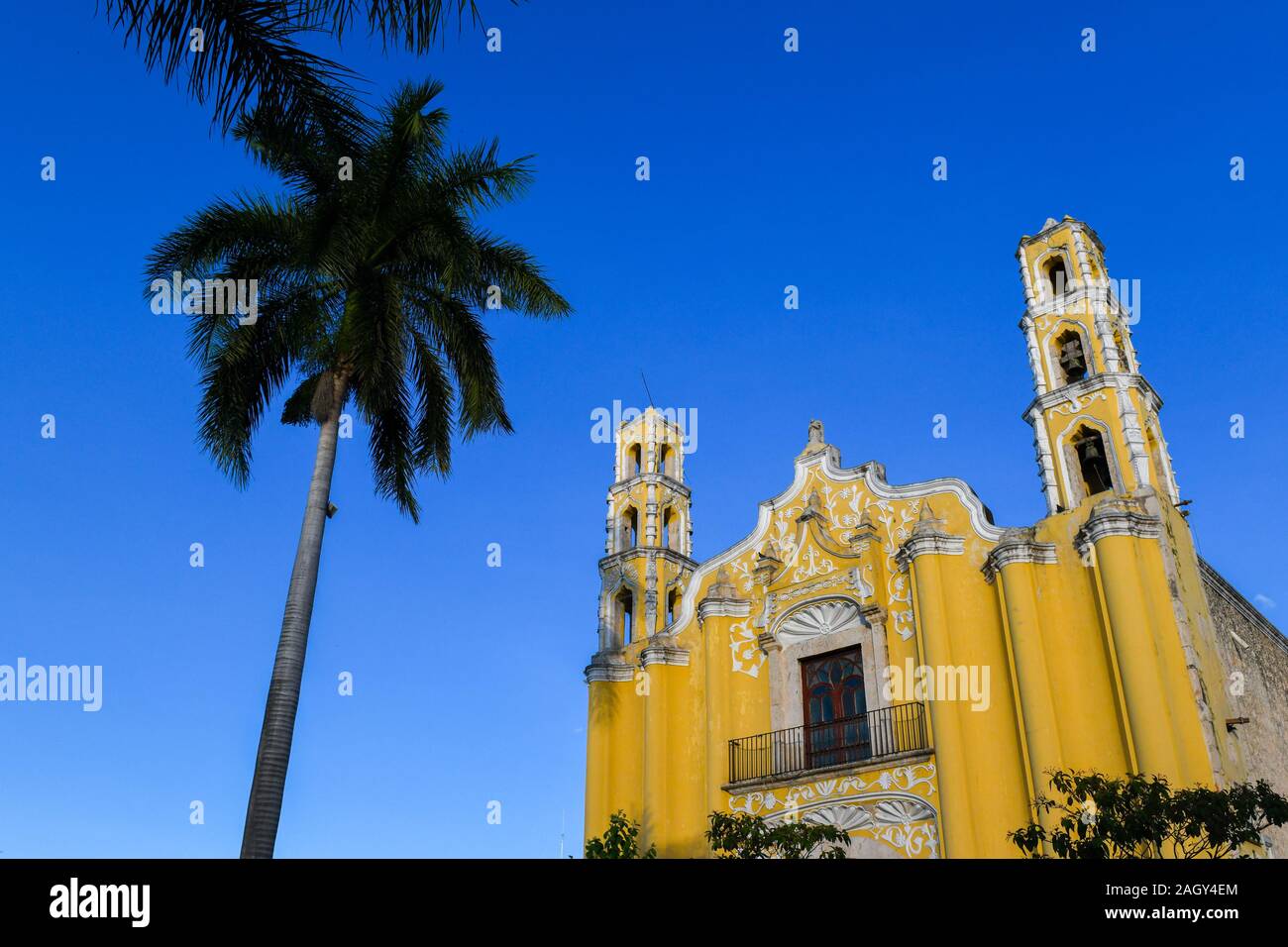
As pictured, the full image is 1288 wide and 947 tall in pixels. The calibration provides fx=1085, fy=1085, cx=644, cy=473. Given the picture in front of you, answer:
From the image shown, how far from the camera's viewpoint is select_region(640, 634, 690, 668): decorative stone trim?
2223 centimetres

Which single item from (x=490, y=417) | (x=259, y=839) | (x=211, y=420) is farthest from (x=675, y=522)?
(x=259, y=839)

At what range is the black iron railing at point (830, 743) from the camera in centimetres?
1822

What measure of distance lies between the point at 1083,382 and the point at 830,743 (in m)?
7.91

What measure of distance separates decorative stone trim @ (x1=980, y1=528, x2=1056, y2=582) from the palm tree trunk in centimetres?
1082

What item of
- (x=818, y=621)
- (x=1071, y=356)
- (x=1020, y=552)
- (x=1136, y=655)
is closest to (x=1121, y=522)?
(x=1020, y=552)

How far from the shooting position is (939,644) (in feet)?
60.0

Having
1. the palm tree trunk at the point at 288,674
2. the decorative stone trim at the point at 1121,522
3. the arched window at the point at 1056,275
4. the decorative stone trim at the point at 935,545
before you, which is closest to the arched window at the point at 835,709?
the decorative stone trim at the point at 935,545

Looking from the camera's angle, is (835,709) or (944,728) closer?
(944,728)

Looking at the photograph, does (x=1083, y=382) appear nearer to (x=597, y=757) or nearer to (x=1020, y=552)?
(x=1020, y=552)

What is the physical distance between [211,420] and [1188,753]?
14.6m

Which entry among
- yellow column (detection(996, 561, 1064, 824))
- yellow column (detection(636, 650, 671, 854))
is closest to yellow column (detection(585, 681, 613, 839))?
yellow column (detection(636, 650, 671, 854))
